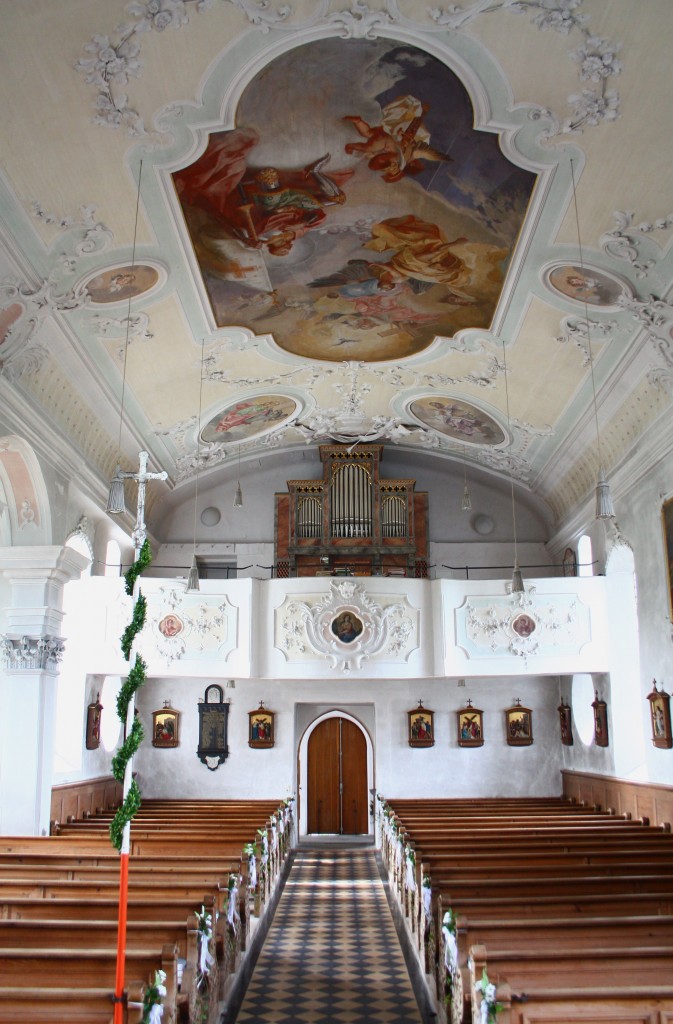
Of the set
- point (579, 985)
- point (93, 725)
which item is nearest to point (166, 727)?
point (93, 725)

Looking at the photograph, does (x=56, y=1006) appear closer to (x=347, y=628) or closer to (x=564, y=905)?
(x=564, y=905)

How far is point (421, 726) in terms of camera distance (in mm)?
20469

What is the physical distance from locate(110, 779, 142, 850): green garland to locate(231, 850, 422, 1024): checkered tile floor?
374 cm

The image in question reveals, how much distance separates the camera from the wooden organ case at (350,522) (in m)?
19.7

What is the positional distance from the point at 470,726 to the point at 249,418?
8969 millimetres

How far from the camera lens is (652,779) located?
556 inches

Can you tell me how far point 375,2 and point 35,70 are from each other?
309cm

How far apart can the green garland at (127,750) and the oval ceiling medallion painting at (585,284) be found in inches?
333

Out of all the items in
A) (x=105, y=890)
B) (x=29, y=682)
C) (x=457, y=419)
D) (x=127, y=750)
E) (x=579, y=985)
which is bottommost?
(x=579, y=985)

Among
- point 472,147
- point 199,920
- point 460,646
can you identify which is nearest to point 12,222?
point 472,147

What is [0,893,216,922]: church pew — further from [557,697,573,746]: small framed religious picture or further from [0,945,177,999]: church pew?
[557,697,573,746]: small framed religious picture

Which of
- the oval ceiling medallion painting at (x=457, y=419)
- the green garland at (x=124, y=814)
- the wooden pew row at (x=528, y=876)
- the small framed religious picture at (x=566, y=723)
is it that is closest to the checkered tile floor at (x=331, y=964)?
the wooden pew row at (x=528, y=876)

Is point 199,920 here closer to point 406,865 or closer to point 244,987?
point 244,987

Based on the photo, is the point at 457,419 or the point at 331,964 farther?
the point at 457,419
